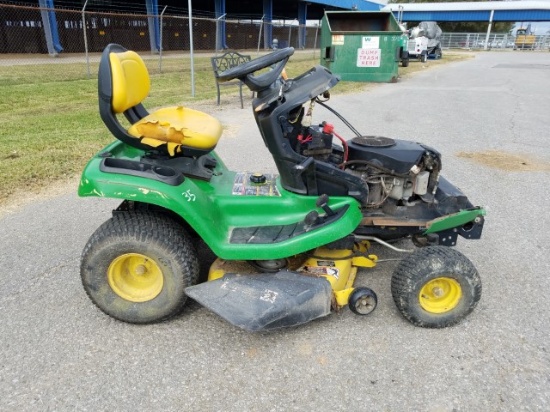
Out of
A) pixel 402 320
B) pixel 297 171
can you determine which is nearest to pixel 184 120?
pixel 297 171

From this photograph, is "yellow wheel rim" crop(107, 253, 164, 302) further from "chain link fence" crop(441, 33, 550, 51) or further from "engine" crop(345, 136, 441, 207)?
"chain link fence" crop(441, 33, 550, 51)

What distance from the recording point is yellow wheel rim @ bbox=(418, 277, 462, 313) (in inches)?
104

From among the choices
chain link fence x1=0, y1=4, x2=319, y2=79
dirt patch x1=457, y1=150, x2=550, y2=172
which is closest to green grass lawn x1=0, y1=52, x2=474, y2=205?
chain link fence x1=0, y1=4, x2=319, y2=79

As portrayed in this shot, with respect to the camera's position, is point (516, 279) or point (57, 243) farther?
point (57, 243)

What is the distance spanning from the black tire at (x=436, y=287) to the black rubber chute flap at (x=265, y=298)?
0.43 meters

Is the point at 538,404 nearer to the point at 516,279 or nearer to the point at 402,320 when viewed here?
the point at 402,320

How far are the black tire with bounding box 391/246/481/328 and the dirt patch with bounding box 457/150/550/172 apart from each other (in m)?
3.57

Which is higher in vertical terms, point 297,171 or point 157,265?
point 297,171

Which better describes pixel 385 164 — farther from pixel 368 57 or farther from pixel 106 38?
pixel 106 38

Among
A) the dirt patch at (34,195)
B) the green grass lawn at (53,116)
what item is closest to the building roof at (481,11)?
the green grass lawn at (53,116)

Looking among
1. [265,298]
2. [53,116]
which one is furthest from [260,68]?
[53,116]

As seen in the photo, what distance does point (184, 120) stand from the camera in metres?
2.99

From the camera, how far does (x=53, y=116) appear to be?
25.9ft

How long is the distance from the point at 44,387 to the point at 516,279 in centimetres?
293
